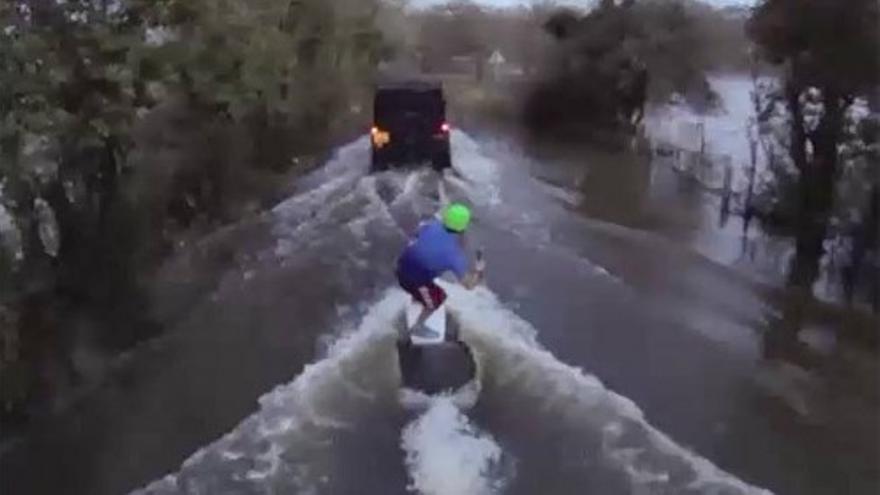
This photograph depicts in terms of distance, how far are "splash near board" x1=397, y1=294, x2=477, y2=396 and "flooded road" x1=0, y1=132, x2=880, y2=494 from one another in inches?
4.6

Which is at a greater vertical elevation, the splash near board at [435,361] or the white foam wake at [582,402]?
the splash near board at [435,361]

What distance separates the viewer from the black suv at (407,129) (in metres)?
15.2

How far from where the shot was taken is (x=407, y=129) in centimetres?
1653

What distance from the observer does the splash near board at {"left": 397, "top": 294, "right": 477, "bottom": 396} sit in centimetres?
663

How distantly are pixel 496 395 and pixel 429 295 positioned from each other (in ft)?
2.19

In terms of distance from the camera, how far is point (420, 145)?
17344 millimetres

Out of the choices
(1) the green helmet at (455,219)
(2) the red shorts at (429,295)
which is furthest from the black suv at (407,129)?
(2) the red shorts at (429,295)

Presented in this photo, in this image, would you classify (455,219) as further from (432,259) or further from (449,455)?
(449,455)

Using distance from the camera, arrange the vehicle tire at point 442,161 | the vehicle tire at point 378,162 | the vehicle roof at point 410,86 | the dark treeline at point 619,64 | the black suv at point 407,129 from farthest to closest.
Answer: the vehicle tire at point 378,162 → the dark treeline at point 619,64 → the vehicle tire at point 442,161 → the black suv at point 407,129 → the vehicle roof at point 410,86

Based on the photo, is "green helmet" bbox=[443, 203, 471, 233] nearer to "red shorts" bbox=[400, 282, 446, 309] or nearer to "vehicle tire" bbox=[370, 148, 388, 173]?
"red shorts" bbox=[400, 282, 446, 309]

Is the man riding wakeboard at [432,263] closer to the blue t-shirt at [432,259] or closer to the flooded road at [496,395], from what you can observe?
the blue t-shirt at [432,259]

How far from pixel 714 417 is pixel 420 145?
1124 centimetres

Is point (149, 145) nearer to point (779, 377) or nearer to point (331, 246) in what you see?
point (331, 246)

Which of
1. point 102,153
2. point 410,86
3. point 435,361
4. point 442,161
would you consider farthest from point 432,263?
point 442,161
